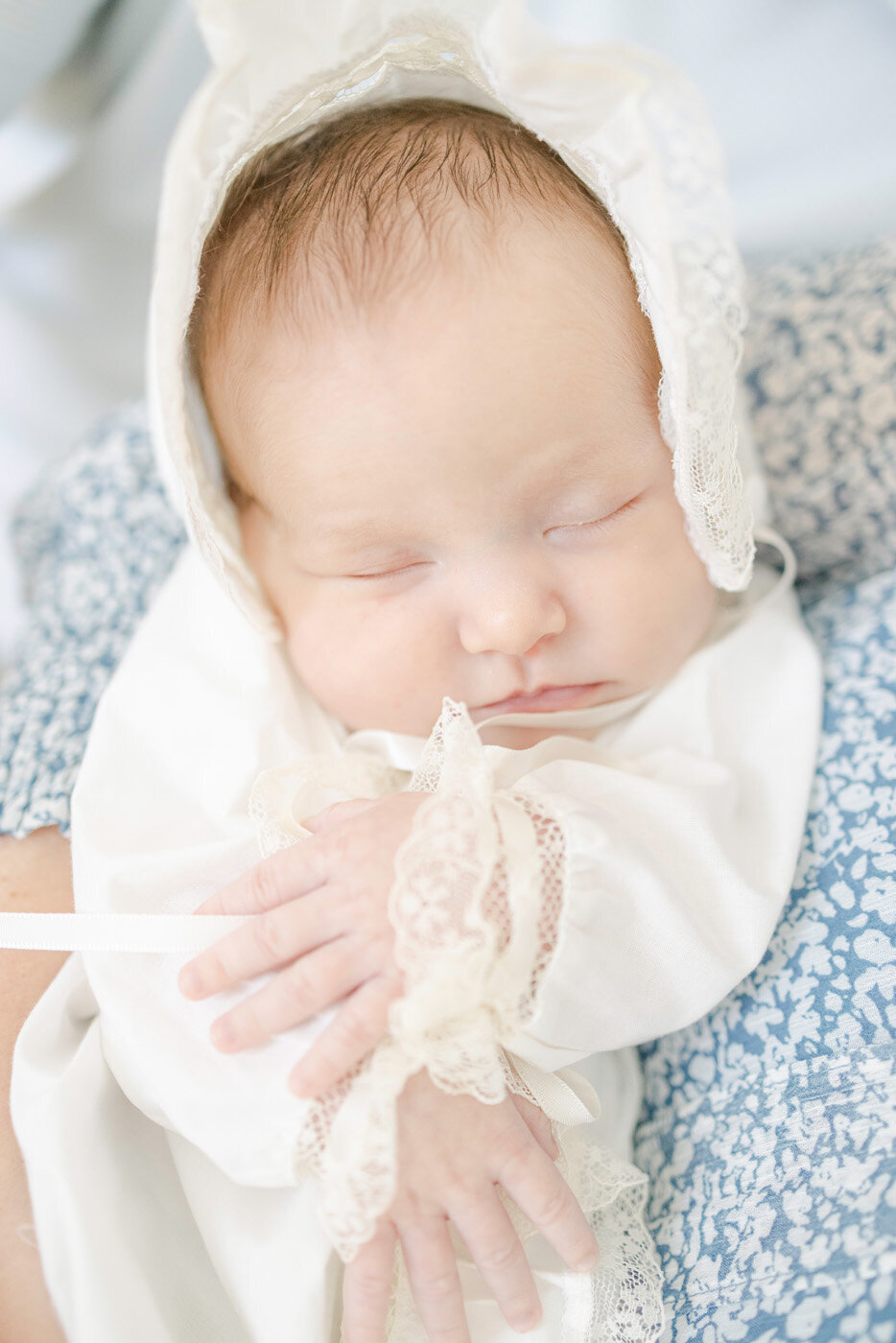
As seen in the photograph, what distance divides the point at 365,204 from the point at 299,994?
2.49 ft

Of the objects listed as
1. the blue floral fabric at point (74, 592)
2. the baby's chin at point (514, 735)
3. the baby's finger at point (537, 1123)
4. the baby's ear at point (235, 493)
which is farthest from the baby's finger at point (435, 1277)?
the baby's ear at point (235, 493)

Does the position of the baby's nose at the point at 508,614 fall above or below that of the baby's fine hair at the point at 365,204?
below

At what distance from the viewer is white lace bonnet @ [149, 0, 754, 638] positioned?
3.51ft

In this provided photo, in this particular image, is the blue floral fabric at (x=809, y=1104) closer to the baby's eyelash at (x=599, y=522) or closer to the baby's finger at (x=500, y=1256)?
the baby's finger at (x=500, y=1256)

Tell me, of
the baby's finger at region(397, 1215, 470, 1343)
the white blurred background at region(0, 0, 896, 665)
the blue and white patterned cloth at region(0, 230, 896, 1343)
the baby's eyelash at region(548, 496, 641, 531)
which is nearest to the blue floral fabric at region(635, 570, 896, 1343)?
the blue and white patterned cloth at region(0, 230, 896, 1343)

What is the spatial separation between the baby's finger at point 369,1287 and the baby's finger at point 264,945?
239mm

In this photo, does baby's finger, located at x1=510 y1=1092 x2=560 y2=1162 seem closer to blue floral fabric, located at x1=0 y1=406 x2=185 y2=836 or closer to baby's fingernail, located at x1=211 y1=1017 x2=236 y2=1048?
baby's fingernail, located at x1=211 y1=1017 x2=236 y2=1048

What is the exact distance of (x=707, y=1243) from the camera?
102 centimetres

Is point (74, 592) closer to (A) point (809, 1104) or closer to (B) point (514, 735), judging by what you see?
(B) point (514, 735)

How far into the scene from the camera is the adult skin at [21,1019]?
101cm

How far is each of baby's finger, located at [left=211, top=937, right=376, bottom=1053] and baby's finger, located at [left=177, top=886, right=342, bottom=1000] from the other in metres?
0.01

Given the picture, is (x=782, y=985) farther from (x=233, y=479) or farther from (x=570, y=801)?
(x=233, y=479)

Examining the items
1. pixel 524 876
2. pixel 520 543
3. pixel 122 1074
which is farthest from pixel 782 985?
pixel 122 1074

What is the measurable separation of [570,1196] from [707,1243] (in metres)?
0.17
